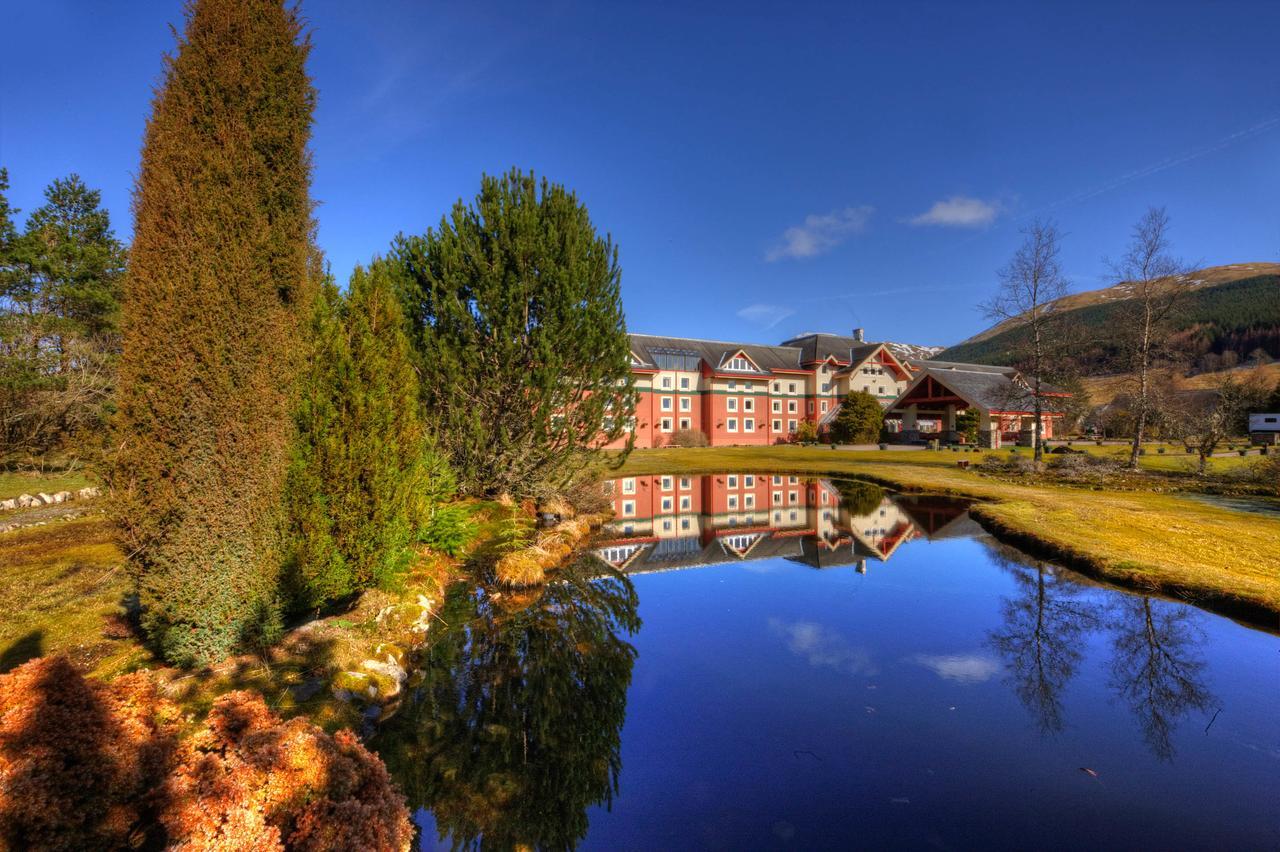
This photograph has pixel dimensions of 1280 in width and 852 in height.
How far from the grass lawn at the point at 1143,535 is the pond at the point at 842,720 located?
2.39 ft

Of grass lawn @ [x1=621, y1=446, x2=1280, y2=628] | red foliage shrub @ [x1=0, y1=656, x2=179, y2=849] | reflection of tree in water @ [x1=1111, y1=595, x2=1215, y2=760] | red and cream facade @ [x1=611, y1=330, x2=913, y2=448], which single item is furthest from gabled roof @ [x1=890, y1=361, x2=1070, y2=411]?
red foliage shrub @ [x1=0, y1=656, x2=179, y2=849]

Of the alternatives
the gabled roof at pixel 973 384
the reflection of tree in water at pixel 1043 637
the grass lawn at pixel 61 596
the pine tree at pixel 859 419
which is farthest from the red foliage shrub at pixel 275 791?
the pine tree at pixel 859 419

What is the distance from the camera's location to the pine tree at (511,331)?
13.5m

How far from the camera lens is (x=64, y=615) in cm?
708

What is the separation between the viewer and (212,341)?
18.1 ft

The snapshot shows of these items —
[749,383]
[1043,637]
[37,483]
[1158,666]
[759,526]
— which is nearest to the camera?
[1158,666]

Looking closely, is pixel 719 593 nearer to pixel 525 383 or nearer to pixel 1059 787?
pixel 1059 787

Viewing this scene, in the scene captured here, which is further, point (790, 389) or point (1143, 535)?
point (790, 389)

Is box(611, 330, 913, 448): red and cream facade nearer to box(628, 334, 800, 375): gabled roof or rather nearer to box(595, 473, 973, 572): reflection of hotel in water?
box(628, 334, 800, 375): gabled roof

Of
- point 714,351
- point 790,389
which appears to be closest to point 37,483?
point 714,351

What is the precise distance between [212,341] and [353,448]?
1.88m

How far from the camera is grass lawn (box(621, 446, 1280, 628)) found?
9.12 m

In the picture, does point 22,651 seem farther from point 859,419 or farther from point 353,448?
point 859,419

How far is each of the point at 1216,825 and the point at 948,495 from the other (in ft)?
61.5
